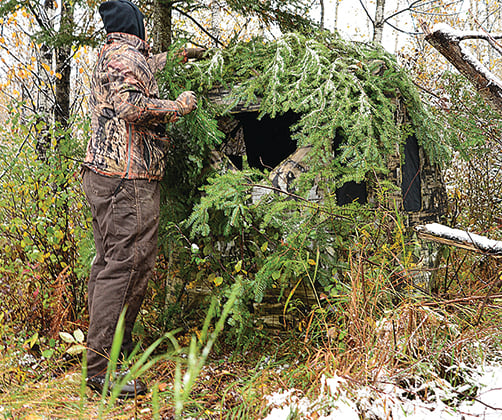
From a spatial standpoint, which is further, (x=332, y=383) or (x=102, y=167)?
(x=102, y=167)

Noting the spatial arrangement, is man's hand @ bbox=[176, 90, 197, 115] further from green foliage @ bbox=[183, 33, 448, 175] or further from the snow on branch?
the snow on branch

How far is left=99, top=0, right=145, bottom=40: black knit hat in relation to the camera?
278cm

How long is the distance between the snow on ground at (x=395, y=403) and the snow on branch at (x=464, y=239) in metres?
0.59

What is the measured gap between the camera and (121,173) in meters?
2.76

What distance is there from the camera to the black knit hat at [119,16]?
2779mm

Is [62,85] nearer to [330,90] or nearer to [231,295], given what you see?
[330,90]

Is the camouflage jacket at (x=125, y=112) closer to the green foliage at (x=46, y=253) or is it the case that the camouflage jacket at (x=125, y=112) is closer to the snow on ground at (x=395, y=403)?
the green foliage at (x=46, y=253)

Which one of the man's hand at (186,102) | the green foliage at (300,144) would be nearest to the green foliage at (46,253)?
the green foliage at (300,144)

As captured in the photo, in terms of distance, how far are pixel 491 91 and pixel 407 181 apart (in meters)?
1.30

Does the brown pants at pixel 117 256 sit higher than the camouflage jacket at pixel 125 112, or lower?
lower

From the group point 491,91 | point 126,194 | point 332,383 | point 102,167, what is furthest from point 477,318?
point 102,167

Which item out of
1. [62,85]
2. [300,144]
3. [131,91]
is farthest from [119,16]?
[62,85]

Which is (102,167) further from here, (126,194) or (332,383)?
(332,383)

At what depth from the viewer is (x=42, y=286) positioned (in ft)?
11.8
